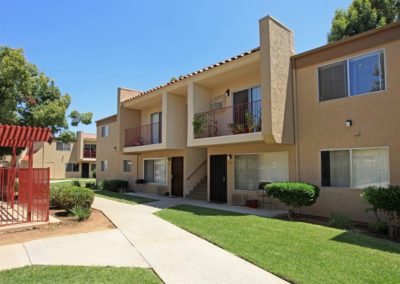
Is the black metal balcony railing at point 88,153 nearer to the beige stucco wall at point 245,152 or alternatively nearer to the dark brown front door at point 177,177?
the dark brown front door at point 177,177

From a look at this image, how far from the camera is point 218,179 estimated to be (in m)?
15.8

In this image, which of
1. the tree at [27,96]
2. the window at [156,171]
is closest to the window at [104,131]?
the window at [156,171]

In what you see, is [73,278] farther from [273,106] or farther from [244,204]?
[244,204]

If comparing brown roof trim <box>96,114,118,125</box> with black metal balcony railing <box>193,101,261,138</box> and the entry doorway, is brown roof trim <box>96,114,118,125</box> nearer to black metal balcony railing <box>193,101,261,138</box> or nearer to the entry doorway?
black metal balcony railing <box>193,101,261,138</box>

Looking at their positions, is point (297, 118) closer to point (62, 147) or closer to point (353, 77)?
point (353, 77)

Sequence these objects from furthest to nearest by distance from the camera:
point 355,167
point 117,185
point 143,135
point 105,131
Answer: point 105,131, point 117,185, point 143,135, point 355,167

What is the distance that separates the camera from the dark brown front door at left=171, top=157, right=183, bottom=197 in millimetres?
18469

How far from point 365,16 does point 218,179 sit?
583 inches

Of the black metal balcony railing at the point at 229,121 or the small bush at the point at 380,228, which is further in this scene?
the black metal balcony railing at the point at 229,121

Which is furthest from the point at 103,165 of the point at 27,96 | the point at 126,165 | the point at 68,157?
the point at 68,157

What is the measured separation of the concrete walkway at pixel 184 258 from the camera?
5.19 metres

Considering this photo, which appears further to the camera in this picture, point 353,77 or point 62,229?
point 353,77

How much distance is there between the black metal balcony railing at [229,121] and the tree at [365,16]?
11.3 m

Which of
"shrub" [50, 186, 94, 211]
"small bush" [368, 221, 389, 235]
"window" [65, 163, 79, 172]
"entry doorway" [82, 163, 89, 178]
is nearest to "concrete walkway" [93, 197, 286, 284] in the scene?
"shrub" [50, 186, 94, 211]
